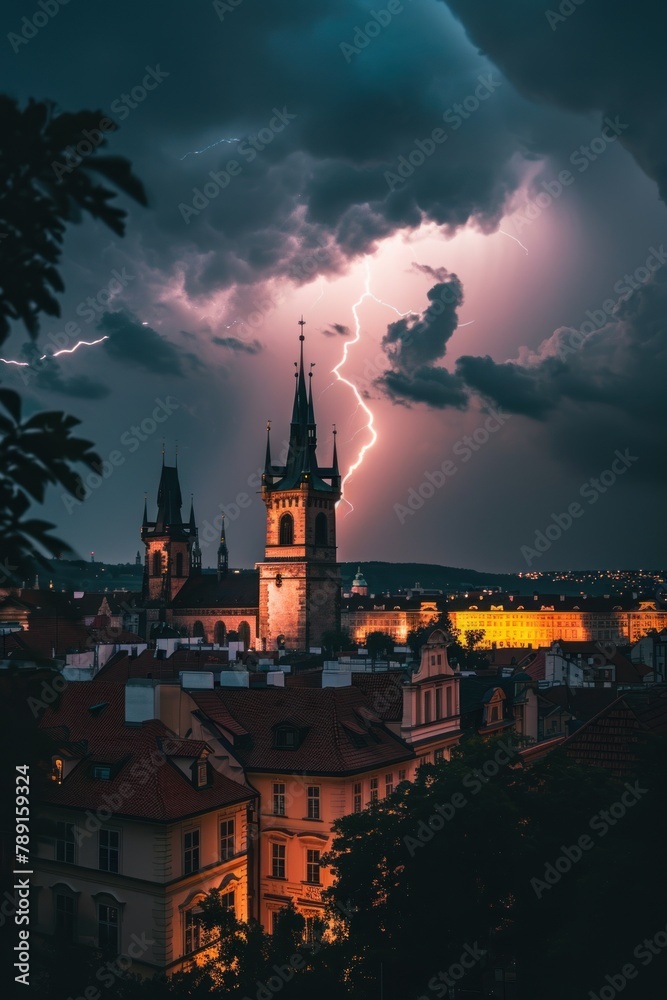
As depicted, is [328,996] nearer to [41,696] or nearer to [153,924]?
[153,924]

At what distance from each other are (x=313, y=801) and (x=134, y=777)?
7.71 meters

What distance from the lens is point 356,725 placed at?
130 feet

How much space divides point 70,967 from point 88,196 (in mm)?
18757

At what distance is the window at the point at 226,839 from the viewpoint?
33188mm

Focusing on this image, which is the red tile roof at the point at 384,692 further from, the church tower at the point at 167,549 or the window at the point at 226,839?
the church tower at the point at 167,549

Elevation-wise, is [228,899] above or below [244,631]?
below

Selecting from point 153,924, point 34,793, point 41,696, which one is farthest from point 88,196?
point 153,924

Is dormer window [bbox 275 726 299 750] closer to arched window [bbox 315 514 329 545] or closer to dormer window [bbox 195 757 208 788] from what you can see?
dormer window [bbox 195 757 208 788]

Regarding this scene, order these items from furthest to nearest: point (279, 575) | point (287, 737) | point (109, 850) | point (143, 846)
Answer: point (279, 575) → point (287, 737) → point (109, 850) → point (143, 846)

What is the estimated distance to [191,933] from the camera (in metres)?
30.2

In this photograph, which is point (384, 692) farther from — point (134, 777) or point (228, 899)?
point (134, 777)

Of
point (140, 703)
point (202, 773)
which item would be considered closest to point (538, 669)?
point (140, 703)

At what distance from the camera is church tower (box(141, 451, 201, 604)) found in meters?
185

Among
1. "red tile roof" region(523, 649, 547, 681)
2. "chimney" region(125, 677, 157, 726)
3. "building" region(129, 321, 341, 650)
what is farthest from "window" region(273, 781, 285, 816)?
"building" region(129, 321, 341, 650)
